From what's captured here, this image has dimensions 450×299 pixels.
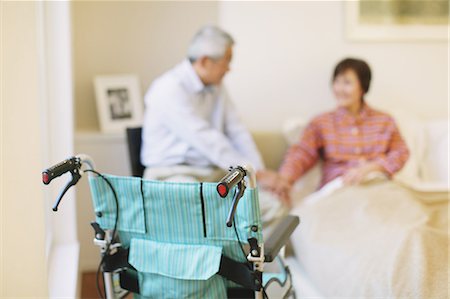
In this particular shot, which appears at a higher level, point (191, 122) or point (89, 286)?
point (191, 122)

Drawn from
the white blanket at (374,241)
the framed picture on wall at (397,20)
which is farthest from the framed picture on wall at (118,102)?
the framed picture on wall at (397,20)

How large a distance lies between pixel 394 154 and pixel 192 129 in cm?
103

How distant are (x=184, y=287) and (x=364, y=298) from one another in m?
0.62

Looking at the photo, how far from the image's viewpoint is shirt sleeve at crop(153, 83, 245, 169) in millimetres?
2451

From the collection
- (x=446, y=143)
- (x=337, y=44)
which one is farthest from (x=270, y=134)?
(x=446, y=143)

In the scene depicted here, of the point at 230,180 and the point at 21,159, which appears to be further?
the point at 21,159

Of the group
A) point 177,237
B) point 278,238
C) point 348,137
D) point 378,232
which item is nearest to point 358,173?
point 348,137

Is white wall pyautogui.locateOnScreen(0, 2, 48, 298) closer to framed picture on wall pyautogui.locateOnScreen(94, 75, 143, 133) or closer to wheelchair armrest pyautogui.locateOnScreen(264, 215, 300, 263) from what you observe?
wheelchair armrest pyautogui.locateOnScreen(264, 215, 300, 263)

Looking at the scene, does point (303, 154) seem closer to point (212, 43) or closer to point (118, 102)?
point (212, 43)

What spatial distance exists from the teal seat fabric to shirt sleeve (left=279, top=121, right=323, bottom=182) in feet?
4.00

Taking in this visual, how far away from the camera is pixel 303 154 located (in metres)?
2.82

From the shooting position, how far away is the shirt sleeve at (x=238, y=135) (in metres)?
2.78

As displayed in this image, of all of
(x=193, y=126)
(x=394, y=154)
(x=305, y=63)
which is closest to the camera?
(x=193, y=126)

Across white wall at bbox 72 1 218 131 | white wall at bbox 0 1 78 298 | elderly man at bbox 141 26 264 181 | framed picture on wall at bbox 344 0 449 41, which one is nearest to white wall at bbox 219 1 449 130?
framed picture on wall at bbox 344 0 449 41
